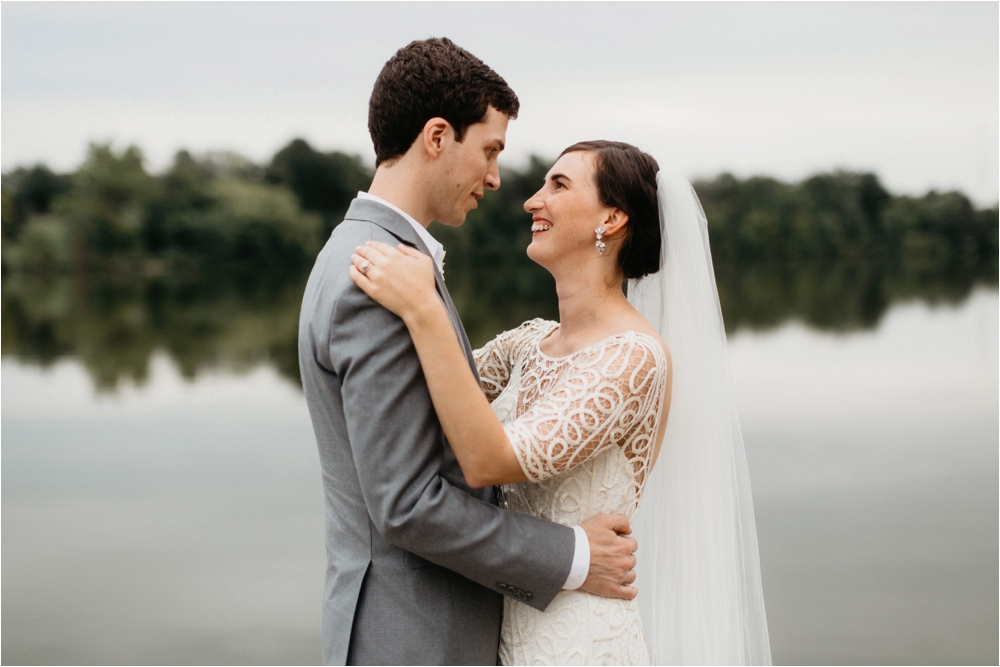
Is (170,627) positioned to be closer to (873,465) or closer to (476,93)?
(476,93)

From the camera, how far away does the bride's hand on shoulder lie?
6.32 ft

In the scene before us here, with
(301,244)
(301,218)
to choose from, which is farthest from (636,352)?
(301,244)

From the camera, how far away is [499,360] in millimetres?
2998

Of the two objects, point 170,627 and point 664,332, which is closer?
point 664,332

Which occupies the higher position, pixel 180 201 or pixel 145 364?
pixel 180 201

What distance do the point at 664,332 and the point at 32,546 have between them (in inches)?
464

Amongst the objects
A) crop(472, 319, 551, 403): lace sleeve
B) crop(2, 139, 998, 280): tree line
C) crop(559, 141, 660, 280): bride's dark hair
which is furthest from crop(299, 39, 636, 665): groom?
crop(2, 139, 998, 280): tree line

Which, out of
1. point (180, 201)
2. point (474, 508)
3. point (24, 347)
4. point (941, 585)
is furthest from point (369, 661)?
point (180, 201)

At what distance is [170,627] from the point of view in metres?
9.71

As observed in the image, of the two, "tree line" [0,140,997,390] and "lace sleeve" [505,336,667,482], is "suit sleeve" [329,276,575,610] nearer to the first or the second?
"lace sleeve" [505,336,667,482]

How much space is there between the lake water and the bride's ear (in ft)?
23.9

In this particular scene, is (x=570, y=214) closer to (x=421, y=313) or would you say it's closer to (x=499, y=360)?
(x=499, y=360)

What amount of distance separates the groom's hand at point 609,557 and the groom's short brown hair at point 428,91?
1.09 m

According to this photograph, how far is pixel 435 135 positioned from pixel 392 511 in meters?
0.92
